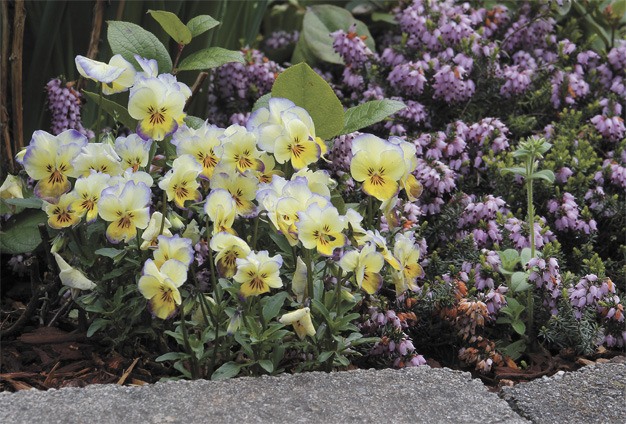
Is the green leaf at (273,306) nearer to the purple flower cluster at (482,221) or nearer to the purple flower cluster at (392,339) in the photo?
the purple flower cluster at (392,339)

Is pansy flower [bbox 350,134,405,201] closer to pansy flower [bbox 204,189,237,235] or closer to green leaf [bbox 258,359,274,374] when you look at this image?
pansy flower [bbox 204,189,237,235]

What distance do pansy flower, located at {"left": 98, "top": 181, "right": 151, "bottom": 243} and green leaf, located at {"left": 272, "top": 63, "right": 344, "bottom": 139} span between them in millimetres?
482

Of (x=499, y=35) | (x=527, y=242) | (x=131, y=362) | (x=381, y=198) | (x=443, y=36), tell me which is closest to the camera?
(x=381, y=198)

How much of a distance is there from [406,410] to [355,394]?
0.34ft

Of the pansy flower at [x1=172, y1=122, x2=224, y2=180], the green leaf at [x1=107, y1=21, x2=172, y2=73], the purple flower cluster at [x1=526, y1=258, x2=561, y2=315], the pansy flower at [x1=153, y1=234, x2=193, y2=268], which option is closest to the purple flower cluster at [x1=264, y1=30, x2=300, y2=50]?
the green leaf at [x1=107, y1=21, x2=172, y2=73]

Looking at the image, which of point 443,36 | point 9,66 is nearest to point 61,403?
point 9,66

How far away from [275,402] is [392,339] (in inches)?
22.0

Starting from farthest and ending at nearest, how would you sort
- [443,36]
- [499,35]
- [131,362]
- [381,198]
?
[499,35], [443,36], [131,362], [381,198]

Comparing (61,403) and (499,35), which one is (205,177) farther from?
(499,35)

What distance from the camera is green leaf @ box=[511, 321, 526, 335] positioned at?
2287 millimetres

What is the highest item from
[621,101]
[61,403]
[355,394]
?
[621,101]

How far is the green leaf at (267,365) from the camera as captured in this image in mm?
1819

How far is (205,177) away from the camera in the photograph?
75.4 inches

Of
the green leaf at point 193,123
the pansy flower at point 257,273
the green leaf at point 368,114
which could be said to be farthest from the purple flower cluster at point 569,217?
the pansy flower at point 257,273
